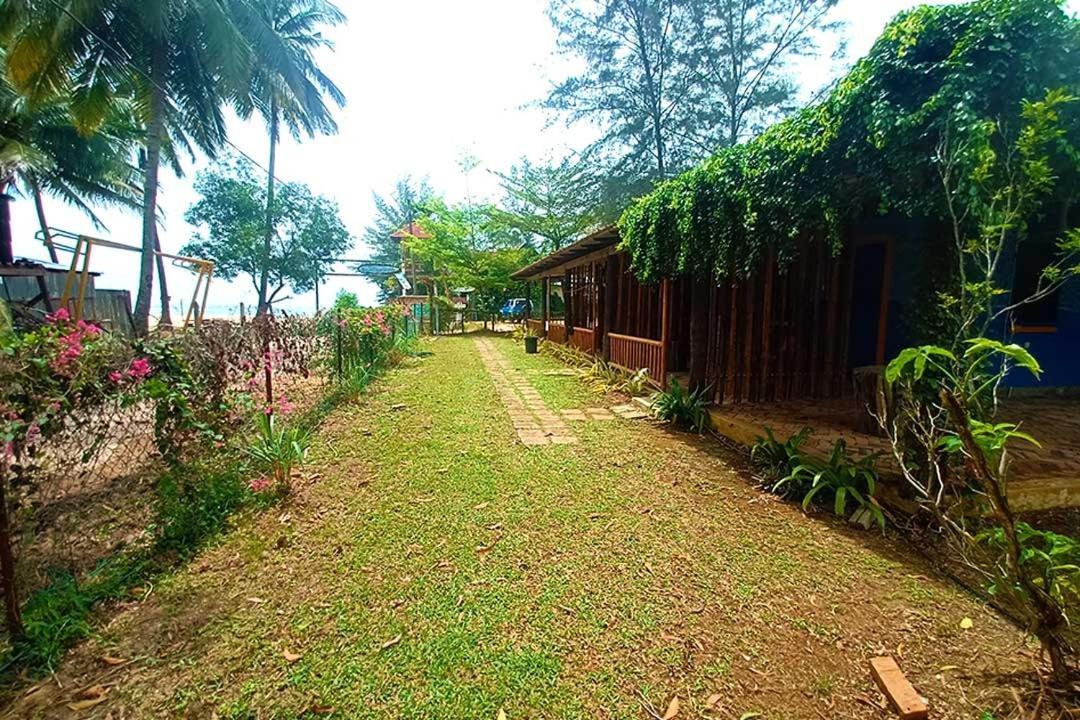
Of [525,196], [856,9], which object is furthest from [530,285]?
[856,9]

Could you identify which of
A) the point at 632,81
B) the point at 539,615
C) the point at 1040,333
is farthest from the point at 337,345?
the point at 632,81

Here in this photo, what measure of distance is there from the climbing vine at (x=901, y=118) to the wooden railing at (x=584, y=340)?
5.93m

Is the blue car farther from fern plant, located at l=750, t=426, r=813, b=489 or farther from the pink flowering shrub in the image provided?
fern plant, located at l=750, t=426, r=813, b=489

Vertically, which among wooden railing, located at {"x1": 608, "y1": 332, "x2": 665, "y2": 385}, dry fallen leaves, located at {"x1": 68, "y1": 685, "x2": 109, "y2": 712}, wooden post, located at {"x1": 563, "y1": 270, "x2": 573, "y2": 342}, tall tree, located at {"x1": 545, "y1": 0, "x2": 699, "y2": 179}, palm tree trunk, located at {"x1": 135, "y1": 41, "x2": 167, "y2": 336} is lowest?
dry fallen leaves, located at {"x1": 68, "y1": 685, "x2": 109, "y2": 712}

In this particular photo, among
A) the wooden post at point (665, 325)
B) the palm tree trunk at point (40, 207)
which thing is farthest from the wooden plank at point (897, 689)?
the palm tree trunk at point (40, 207)

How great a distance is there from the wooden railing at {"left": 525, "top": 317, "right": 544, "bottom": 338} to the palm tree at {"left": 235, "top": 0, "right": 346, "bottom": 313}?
29.2 feet

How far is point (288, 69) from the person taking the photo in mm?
13242

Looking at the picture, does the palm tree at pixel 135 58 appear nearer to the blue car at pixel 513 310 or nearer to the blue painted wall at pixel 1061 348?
the blue painted wall at pixel 1061 348

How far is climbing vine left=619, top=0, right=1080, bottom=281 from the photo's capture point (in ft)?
8.13

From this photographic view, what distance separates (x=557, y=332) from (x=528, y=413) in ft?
26.0

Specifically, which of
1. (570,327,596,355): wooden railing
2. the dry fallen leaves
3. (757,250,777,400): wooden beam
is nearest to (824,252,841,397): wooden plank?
(757,250,777,400): wooden beam

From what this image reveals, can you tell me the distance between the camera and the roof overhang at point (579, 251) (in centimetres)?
792

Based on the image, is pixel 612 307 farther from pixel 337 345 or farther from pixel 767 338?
pixel 337 345

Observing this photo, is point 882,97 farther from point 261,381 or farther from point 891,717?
point 261,381
